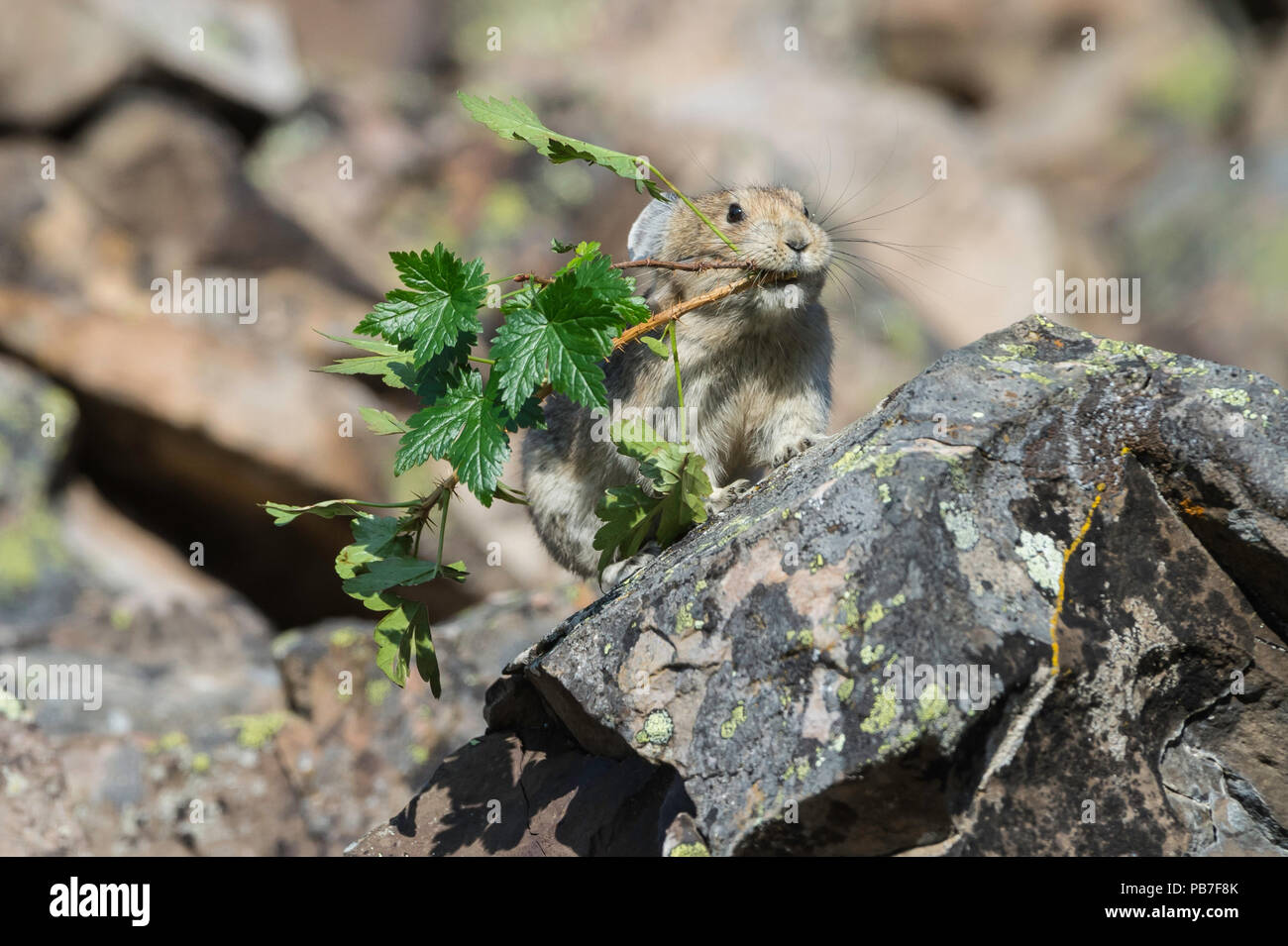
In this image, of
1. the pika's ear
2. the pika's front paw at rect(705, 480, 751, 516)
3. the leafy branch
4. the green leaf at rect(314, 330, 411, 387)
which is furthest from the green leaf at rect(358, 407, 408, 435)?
the pika's ear

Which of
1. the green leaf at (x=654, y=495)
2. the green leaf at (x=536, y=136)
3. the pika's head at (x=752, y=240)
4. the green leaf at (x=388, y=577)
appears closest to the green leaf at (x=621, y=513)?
the green leaf at (x=654, y=495)

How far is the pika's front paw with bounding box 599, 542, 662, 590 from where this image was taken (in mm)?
5957

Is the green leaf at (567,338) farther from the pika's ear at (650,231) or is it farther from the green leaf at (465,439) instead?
the pika's ear at (650,231)

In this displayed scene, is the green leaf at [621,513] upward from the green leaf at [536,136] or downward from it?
downward

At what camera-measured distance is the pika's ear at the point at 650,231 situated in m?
7.54

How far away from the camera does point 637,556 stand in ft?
20.2

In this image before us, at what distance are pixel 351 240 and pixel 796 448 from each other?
41.5 ft

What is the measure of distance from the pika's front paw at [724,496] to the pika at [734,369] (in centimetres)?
2

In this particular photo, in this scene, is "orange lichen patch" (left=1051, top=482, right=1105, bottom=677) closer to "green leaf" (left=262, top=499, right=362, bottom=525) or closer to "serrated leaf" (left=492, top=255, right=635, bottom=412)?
"serrated leaf" (left=492, top=255, right=635, bottom=412)

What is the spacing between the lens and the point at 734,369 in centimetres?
673

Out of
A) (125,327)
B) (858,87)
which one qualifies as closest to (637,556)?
(125,327)

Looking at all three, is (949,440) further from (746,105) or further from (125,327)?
(746,105)

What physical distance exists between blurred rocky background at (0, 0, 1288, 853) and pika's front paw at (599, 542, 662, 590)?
2322 millimetres
